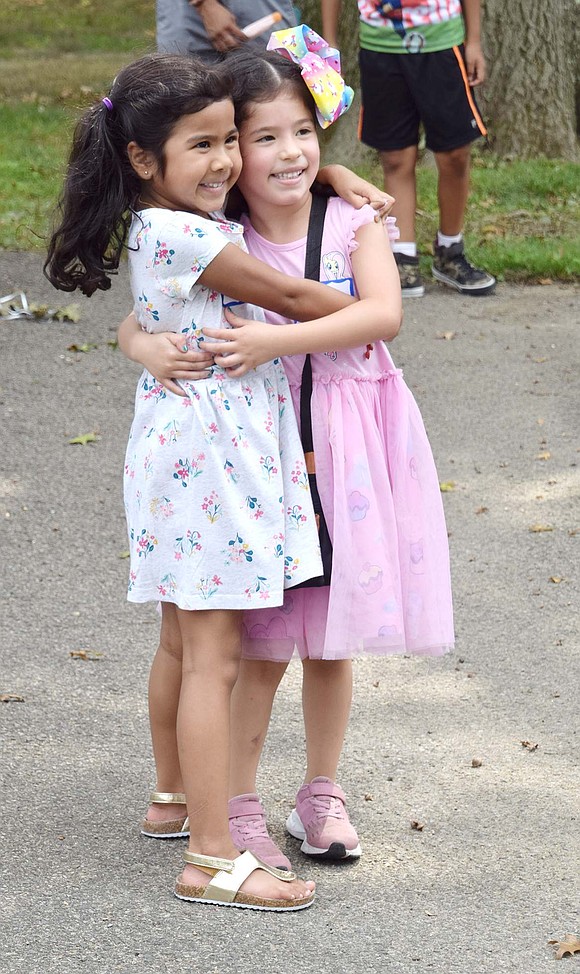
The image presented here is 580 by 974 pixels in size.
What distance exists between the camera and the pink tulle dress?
268 centimetres

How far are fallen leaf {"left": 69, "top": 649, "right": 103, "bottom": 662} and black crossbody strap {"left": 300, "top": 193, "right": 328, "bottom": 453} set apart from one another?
1.34 m

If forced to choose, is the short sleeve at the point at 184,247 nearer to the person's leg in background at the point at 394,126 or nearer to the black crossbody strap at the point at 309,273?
→ the black crossbody strap at the point at 309,273

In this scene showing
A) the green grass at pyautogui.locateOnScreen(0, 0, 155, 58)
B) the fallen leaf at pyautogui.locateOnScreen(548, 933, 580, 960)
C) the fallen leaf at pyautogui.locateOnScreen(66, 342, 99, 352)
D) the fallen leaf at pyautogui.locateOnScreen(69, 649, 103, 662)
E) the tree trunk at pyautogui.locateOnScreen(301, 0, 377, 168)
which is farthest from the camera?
the green grass at pyautogui.locateOnScreen(0, 0, 155, 58)

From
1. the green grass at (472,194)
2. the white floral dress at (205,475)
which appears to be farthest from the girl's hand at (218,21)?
the white floral dress at (205,475)

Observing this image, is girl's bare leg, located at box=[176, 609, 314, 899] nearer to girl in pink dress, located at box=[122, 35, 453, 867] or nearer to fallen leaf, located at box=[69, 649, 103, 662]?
girl in pink dress, located at box=[122, 35, 453, 867]

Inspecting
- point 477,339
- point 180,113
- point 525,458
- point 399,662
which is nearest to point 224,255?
point 180,113

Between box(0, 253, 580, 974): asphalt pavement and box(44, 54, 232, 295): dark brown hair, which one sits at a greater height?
box(44, 54, 232, 295): dark brown hair

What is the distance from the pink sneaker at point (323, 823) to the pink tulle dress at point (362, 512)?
0.34 meters

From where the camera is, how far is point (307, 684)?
2920mm

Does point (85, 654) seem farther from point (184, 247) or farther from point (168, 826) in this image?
point (184, 247)

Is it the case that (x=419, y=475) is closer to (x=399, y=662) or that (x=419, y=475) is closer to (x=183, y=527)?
(x=183, y=527)

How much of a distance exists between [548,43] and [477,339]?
330cm

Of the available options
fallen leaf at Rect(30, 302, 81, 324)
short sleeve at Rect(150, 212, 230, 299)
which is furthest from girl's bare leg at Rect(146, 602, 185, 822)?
fallen leaf at Rect(30, 302, 81, 324)

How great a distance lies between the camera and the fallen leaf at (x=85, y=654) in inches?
149
